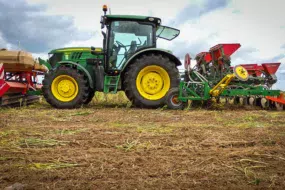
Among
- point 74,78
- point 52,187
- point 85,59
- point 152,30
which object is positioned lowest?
point 52,187

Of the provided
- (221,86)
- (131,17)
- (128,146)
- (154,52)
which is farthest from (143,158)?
(131,17)

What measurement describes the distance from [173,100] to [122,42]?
76.5 inches

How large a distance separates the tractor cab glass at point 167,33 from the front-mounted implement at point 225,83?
74cm

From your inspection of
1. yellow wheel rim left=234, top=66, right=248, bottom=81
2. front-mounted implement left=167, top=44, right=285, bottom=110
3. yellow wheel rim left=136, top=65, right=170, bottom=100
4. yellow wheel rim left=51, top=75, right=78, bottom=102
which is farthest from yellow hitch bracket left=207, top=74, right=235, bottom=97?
yellow wheel rim left=51, top=75, right=78, bottom=102

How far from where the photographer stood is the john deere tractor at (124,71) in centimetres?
711

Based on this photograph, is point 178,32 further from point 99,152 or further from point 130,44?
point 99,152

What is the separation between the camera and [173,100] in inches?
272

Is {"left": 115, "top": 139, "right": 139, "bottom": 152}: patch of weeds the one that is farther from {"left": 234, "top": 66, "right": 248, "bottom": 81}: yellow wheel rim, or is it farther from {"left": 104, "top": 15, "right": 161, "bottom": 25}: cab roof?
{"left": 104, "top": 15, "right": 161, "bottom": 25}: cab roof

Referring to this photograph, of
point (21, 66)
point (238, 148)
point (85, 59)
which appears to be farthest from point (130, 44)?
point (238, 148)

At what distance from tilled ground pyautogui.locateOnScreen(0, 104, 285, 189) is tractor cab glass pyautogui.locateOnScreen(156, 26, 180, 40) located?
4481 mm

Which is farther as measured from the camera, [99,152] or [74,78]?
[74,78]

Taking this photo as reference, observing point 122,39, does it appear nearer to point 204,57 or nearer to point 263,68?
point 204,57

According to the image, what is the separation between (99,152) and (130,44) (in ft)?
16.0

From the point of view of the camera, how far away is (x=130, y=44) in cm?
732
